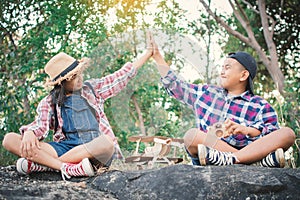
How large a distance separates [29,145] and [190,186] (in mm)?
925

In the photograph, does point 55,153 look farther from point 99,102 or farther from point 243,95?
point 243,95

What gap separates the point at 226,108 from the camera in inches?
97.6

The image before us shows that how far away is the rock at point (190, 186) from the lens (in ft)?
6.73

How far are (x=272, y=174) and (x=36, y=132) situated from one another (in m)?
1.20

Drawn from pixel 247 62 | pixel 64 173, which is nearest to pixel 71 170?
pixel 64 173

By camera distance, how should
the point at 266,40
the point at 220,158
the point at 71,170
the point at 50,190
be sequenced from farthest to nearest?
the point at 266,40, the point at 71,170, the point at 220,158, the point at 50,190

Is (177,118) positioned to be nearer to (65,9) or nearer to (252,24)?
(65,9)

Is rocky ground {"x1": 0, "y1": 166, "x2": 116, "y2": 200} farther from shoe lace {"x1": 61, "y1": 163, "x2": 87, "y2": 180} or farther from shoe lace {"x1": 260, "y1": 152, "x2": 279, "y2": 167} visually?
shoe lace {"x1": 260, "y1": 152, "x2": 279, "y2": 167}

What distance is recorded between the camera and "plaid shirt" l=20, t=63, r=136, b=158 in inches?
87.7

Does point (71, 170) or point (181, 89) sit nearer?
point (181, 89)

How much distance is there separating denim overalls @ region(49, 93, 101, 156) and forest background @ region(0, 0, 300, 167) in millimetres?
100

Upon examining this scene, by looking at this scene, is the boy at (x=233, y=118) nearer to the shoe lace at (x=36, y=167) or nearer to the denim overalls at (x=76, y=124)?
the denim overalls at (x=76, y=124)

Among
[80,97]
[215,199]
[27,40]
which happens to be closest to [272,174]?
[215,199]

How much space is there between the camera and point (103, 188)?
2.31 m
